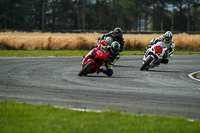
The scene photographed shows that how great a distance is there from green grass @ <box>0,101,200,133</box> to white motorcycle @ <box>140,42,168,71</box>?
8.76 m

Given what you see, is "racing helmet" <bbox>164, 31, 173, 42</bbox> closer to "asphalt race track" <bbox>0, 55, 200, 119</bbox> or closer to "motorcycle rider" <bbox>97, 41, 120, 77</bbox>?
"asphalt race track" <bbox>0, 55, 200, 119</bbox>

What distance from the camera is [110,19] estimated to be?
102 metres

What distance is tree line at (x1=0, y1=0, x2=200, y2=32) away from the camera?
3214 inches

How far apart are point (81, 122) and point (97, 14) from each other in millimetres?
91649

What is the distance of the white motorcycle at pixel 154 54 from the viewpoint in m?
15.9

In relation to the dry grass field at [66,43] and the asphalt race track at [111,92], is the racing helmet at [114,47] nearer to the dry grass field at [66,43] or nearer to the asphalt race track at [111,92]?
the asphalt race track at [111,92]

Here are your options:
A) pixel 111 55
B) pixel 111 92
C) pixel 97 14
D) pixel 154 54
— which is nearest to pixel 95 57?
pixel 111 55

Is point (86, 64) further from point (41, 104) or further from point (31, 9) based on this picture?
point (31, 9)

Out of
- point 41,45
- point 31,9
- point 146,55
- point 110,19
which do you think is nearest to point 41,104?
point 146,55

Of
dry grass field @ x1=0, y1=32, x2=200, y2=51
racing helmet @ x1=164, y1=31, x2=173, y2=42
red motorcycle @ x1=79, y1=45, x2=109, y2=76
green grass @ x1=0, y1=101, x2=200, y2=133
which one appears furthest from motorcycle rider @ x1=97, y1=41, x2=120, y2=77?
dry grass field @ x1=0, y1=32, x2=200, y2=51

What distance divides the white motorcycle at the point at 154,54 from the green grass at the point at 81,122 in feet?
28.7

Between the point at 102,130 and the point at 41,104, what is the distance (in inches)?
104

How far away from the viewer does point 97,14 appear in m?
97.1

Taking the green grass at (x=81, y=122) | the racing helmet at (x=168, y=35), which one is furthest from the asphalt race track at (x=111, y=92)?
the racing helmet at (x=168, y=35)
